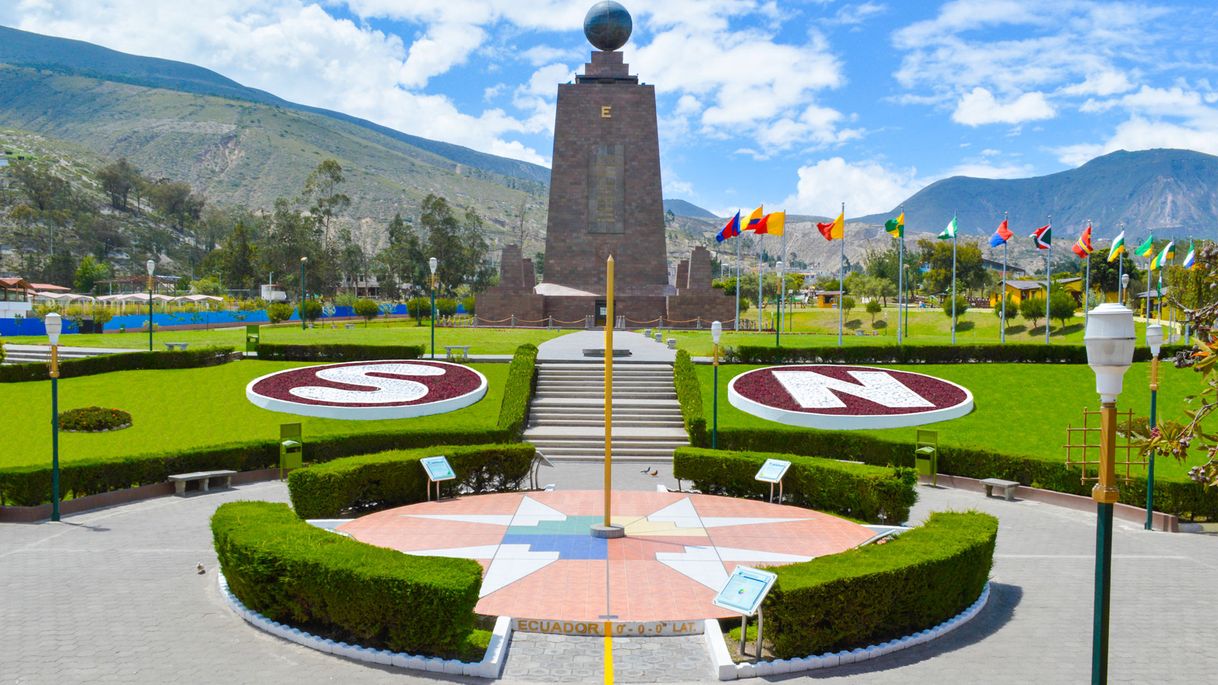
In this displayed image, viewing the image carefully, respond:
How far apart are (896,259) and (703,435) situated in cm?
11348

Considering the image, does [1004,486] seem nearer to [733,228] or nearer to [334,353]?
[733,228]

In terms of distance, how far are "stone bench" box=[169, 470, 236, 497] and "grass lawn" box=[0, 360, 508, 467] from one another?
1418 millimetres

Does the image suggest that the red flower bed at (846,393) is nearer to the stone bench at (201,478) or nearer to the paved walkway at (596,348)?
the paved walkway at (596,348)

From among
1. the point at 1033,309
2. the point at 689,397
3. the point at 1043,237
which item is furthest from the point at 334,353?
the point at 1033,309

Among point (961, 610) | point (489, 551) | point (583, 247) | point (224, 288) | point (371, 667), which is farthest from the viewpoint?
point (224, 288)

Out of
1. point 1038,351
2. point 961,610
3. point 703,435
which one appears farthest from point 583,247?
point 961,610

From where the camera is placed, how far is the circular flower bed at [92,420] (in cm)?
2250

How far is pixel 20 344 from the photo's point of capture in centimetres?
4050

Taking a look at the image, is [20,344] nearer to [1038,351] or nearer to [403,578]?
[403,578]

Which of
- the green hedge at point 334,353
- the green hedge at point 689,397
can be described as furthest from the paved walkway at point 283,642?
the green hedge at point 334,353

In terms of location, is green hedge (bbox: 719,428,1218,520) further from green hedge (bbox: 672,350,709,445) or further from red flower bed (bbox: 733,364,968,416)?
red flower bed (bbox: 733,364,968,416)

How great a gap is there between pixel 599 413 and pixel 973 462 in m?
11.0

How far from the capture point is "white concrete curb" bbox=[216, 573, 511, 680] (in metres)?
9.23

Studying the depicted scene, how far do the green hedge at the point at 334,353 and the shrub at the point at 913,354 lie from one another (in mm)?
12733
